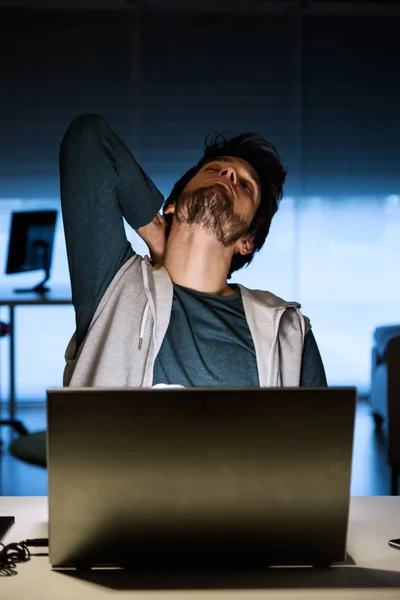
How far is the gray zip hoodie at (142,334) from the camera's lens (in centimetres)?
177

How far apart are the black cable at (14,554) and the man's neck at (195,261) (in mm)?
922

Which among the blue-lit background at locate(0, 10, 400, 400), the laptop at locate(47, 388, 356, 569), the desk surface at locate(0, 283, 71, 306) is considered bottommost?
the laptop at locate(47, 388, 356, 569)

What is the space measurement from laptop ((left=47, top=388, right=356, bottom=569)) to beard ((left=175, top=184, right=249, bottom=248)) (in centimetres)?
110

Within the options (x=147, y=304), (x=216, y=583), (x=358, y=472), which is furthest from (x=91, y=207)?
(x=358, y=472)

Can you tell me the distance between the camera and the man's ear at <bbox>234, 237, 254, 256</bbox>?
2.15 m

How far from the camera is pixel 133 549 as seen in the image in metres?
0.99

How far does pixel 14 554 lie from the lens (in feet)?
3.58

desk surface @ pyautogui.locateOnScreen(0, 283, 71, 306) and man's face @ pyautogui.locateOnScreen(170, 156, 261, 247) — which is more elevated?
man's face @ pyautogui.locateOnScreen(170, 156, 261, 247)

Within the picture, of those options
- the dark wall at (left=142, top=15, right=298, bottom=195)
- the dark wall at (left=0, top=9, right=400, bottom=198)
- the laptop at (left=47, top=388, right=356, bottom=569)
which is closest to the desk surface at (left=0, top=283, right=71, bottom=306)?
the dark wall at (left=0, top=9, right=400, bottom=198)

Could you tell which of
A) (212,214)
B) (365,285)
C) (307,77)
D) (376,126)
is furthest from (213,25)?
(212,214)

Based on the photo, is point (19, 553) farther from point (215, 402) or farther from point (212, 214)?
point (212, 214)

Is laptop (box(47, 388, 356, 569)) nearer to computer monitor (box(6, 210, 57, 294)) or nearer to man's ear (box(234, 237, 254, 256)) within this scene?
man's ear (box(234, 237, 254, 256))

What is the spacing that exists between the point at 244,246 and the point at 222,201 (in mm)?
220

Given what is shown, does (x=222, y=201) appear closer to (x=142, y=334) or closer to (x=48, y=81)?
(x=142, y=334)
